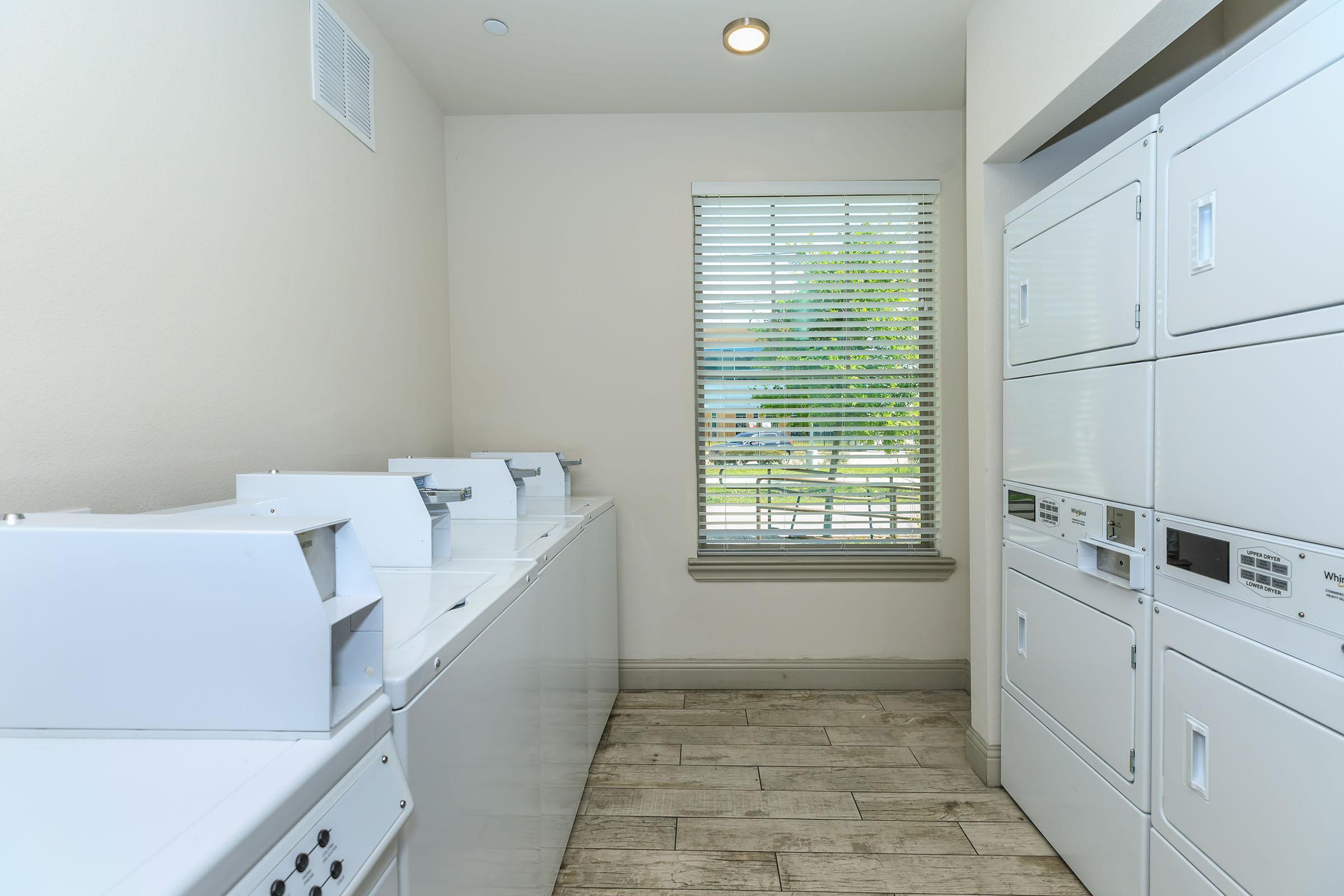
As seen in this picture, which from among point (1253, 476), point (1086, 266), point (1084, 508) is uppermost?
point (1086, 266)

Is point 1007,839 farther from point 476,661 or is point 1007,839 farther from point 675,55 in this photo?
point 675,55

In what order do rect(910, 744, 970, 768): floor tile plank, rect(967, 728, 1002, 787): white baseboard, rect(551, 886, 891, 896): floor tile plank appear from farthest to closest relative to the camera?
rect(910, 744, 970, 768): floor tile plank < rect(967, 728, 1002, 787): white baseboard < rect(551, 886, 891, 896): floor tile plank

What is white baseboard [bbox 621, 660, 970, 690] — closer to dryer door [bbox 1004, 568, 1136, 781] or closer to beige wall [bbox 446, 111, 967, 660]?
beige wall [bbox 446, 111, 967, 660]

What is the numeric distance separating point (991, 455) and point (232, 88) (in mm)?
2362

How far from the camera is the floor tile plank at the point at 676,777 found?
7.55ft

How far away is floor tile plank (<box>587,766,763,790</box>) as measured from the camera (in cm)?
230

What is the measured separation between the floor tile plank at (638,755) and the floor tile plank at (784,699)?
391 millimetres

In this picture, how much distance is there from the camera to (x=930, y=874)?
184cm

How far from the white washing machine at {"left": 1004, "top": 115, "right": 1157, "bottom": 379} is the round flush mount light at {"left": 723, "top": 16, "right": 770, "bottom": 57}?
3.51 ft

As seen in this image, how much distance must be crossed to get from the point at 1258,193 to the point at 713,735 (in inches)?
92.3

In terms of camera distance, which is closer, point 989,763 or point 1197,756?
point 1197,756

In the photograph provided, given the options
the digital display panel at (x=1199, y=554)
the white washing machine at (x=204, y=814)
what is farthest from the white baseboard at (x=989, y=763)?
the white washing machine at (x=204, y=814)

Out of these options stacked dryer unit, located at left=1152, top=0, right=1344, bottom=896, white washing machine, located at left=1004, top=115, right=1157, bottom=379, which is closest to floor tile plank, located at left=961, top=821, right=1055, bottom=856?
stacked dryer unit, located at left=1152, top=0, right=1344, bottom=896

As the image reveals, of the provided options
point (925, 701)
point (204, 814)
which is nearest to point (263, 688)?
point (204, 814)
